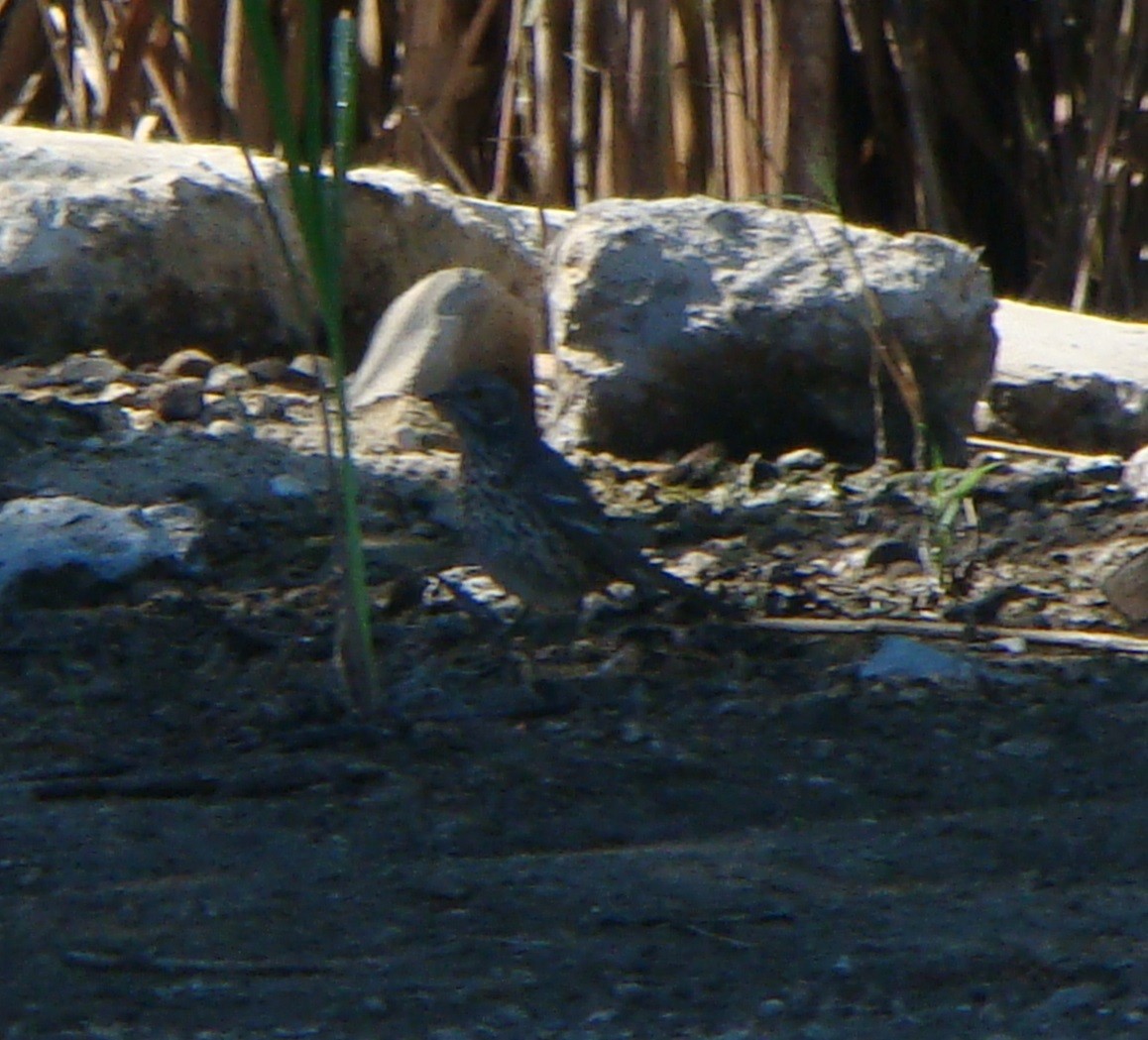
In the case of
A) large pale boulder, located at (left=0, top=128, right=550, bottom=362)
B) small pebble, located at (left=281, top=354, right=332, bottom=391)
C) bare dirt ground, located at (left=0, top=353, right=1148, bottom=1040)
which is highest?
large pale boulder, located at (left=0, top=128, right=550, bottom=362)

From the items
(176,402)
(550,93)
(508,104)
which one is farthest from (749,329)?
(508,104)

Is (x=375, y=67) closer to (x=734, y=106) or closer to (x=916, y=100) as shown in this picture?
(x=734, y=106)

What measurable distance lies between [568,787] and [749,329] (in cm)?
244

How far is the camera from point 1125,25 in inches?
302

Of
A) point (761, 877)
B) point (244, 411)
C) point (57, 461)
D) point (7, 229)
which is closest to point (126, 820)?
point (761, 877)

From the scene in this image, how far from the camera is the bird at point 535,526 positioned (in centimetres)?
489

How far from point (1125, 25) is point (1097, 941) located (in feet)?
17.2

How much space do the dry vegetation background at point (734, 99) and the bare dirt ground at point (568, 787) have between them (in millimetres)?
2045

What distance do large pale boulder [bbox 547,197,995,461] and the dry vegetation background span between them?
1.19 metres

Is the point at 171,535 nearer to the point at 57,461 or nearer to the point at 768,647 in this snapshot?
the point at 57,461

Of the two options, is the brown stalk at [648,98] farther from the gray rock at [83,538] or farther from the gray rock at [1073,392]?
the gray rock at [83,538]

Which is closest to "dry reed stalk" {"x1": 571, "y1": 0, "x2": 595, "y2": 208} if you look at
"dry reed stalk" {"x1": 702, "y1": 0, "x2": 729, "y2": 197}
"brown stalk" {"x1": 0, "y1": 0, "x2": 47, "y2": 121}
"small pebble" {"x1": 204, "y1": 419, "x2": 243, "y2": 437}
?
"dry reed stalk" {"x1": 702, "y1": 0, "x2": 729, "y2": 197}

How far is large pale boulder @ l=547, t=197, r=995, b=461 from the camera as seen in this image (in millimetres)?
5930

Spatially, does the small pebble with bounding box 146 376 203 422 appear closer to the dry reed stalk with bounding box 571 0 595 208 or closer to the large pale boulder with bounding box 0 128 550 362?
the large pale boulder with bounding box 0 128 550 362
